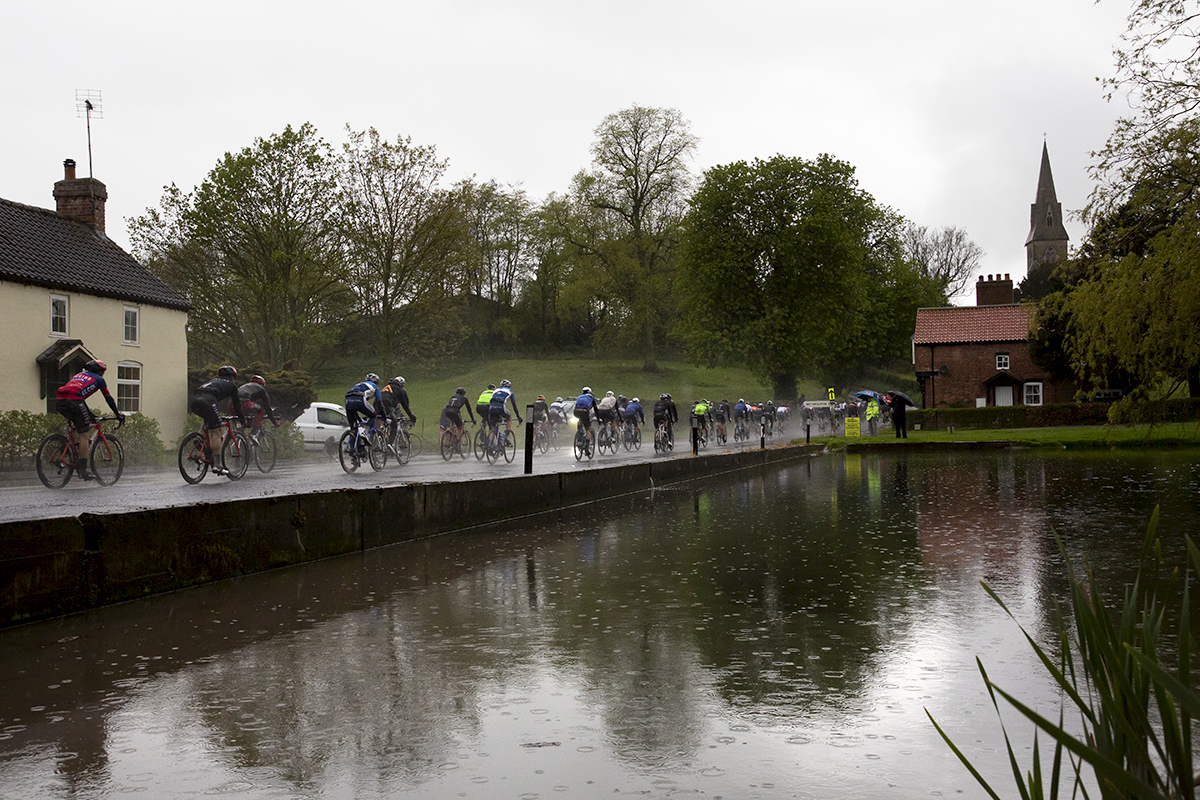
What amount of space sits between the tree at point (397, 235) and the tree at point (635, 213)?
85.6ft

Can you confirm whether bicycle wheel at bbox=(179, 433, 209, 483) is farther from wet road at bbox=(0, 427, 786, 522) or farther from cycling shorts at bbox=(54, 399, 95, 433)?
cycling shorts at bbox=(54, 399, 95, 433)

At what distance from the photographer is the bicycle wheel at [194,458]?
53.7 feet

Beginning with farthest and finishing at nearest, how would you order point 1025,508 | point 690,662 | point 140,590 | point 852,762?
point 1025,508, point 140,590, point 690,662, point 852,762

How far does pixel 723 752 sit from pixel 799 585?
4253mm

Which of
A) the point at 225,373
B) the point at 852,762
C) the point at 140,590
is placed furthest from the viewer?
the point at 225,373

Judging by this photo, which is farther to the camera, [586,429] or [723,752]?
[586,429]

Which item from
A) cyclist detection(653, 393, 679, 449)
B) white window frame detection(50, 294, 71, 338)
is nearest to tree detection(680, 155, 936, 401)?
cyclist detection(653, 393, 679, 449)

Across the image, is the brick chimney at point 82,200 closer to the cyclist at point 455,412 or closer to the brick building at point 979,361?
the cyclist at point 455,412

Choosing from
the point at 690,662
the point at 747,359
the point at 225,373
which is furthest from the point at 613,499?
the point at 747,359

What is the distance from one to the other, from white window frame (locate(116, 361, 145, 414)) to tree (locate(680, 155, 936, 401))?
32.2 metres

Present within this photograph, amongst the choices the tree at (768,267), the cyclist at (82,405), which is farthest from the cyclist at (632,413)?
the tree at (768,267)

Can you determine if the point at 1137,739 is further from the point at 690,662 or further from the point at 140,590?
the point at 140,590

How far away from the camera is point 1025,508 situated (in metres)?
14.5

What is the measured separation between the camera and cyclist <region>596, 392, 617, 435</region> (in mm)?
29422
